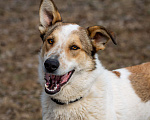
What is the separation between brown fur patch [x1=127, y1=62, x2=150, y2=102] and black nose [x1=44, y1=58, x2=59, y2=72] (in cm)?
137

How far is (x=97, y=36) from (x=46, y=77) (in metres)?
1.02

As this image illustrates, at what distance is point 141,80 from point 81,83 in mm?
1082

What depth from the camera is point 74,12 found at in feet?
34.5

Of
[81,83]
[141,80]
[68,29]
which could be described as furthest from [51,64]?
[141,80]

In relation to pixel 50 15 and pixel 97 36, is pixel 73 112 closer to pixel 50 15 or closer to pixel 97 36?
pixel 97 36

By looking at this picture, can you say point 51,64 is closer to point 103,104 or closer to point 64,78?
point 64,78

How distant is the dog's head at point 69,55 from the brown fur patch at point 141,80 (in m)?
0.78

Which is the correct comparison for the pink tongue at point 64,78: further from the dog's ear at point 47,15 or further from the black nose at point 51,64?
the dog's ear at point 47,15

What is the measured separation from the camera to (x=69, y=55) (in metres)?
2.94

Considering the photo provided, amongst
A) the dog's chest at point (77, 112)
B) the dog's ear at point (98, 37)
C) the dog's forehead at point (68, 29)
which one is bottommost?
the dog's chest at point (77, 112)

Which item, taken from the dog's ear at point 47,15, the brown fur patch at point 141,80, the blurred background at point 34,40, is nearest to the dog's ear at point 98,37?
the dog's ear at point 47,15

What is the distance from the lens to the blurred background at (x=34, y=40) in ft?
18.0

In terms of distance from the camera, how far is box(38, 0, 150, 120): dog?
2896 mm

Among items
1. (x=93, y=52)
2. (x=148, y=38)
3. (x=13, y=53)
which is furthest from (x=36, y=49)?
(x=93, y=52)
